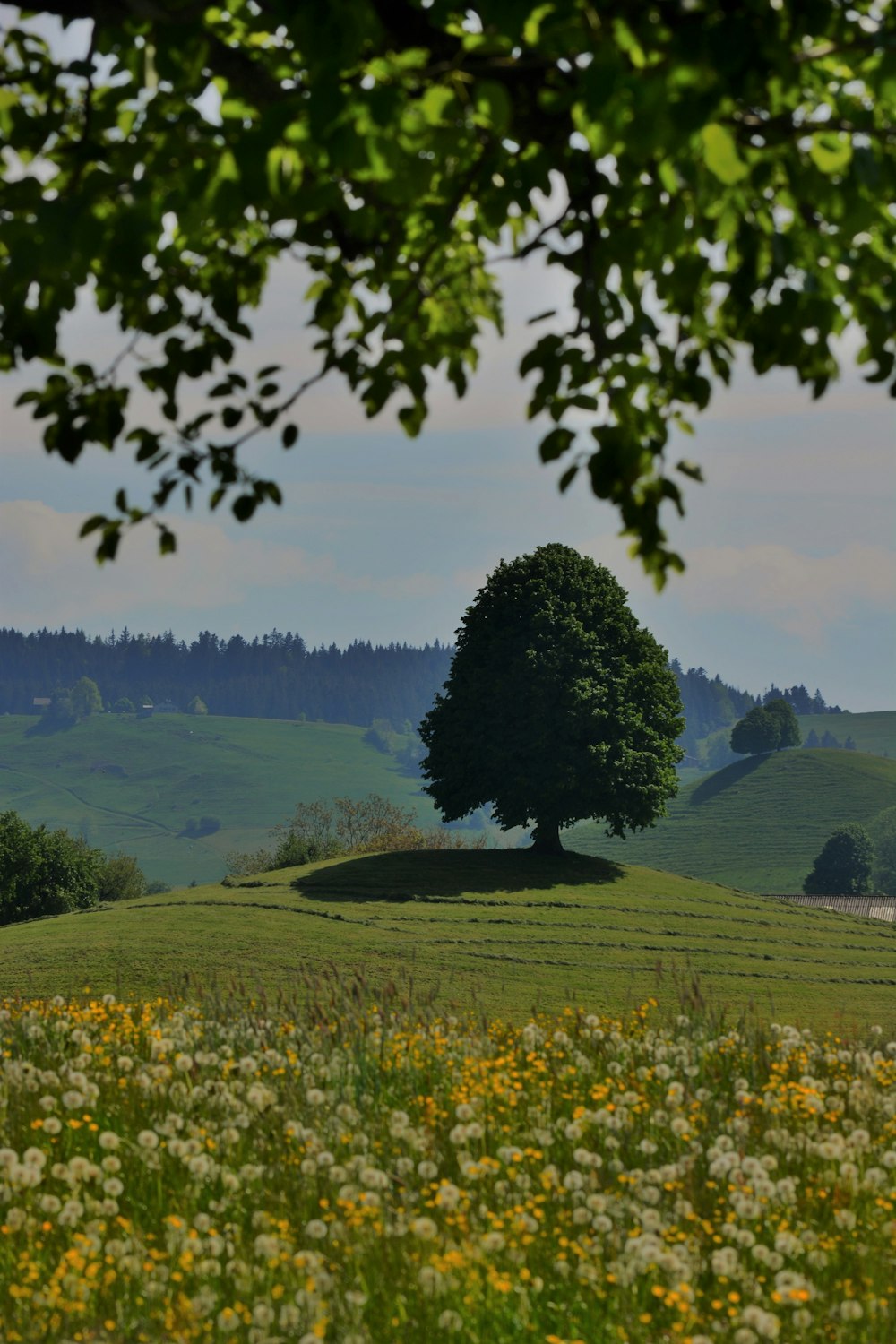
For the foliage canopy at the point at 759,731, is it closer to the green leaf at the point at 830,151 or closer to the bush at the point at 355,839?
the bush at the point at 355,839

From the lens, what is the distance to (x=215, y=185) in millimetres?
4867

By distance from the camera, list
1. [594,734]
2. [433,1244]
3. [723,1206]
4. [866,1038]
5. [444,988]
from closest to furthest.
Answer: [433,1244], [723,1206], [866,1038], [444,988], [594,734]

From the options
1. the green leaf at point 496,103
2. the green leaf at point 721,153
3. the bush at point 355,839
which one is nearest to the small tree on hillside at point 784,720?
the bush at point 355,839

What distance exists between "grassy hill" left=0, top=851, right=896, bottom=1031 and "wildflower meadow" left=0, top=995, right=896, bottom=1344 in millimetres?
8808

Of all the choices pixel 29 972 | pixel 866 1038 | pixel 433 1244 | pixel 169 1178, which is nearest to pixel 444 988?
pixel 29 972

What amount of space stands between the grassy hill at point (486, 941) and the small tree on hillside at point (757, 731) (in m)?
106

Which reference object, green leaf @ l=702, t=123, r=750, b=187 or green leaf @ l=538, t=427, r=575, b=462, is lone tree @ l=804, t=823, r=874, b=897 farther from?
green leaf @ l=702, t=123, r=750, b=187

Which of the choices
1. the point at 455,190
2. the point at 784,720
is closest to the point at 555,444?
the point at 455,190

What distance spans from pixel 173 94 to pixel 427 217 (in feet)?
4.24

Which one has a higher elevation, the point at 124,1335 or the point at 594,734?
the point at 594,734

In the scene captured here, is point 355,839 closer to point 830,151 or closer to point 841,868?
point 841,868

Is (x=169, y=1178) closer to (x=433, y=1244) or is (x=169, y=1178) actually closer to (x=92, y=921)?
(x=433, y=1244)

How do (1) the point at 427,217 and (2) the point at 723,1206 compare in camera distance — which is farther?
(2) the point at 723,1206

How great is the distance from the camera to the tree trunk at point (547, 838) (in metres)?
43.4
